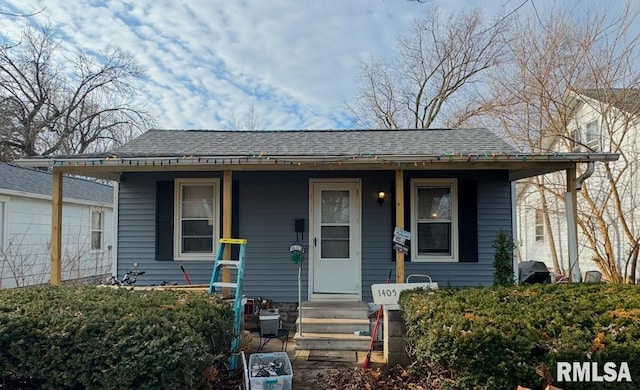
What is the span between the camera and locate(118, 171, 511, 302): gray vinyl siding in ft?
21.1

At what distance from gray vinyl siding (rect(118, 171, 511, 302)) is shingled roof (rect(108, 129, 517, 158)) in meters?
0.43

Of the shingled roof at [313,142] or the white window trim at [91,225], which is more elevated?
the shingled roof at [313,142]

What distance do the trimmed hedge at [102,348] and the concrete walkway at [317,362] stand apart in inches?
46.6

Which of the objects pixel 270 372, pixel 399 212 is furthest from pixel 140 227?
pixel 399 212

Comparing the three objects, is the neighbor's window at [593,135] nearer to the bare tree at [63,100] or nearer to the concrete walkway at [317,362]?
the concrete walkway at [317,362]

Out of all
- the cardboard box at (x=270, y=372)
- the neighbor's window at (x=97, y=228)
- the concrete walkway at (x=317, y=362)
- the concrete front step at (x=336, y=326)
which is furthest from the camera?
the neighbor's window at (x=97, y=228)

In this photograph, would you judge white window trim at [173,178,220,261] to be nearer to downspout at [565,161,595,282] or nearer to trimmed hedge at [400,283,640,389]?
trimmed hedge at [400,283,640,389]

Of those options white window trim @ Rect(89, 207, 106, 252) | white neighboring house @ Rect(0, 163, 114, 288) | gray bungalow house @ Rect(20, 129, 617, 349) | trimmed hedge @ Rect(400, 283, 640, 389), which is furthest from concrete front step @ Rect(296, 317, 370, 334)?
white window trim @ Rect(89, 207, 106, 252)

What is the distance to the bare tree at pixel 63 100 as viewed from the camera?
17.0 m

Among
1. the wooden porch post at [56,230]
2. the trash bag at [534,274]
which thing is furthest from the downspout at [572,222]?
the wooden porch post at [56,230]

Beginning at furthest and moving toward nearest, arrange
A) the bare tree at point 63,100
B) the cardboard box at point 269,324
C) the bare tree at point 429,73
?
the bare tree at point 63,100 < the bare tree at point 429,73 < the cardboard box at point 269,324

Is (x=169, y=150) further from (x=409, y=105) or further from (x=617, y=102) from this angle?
(x=409, y=105)

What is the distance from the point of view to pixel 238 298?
14.3 ft

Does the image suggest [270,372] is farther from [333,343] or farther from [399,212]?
[399,212]
